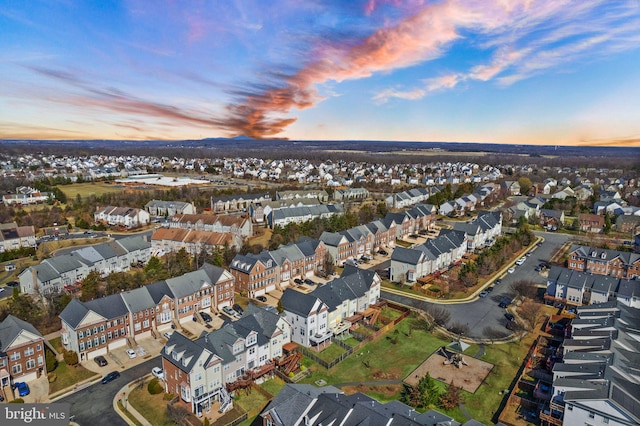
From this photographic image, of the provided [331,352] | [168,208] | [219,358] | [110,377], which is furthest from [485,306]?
[168,208]

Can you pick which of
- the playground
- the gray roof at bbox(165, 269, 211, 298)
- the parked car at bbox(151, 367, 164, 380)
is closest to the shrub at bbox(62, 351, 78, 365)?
the parked car at bbox(151, 367, 164, 380)

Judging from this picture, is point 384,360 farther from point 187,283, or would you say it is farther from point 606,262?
point 606,262

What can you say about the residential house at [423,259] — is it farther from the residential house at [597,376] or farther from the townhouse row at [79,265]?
the townhouse row at [79,265]

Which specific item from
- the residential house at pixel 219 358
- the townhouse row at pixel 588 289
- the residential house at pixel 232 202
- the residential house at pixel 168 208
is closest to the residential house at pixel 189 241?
the residential house at pixel 168 208

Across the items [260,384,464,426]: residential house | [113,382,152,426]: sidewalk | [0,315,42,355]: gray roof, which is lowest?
[113,382,152,426]: sidewalk

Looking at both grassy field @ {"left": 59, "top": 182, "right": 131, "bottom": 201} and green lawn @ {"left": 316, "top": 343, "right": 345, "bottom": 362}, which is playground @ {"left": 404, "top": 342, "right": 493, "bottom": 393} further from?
grassy field @ {"left": 59, "top": 182, "right": 131, "bottom": 201}

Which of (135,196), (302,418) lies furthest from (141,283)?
(135,196)
